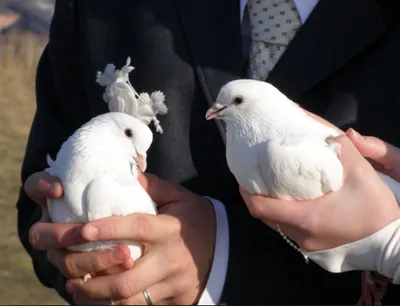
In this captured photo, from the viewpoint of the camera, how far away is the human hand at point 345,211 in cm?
137

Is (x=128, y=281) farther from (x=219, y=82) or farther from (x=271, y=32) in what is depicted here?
(x=271, y=32)

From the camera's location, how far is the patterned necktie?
165cm

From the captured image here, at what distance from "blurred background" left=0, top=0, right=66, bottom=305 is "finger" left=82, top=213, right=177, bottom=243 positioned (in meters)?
2.67

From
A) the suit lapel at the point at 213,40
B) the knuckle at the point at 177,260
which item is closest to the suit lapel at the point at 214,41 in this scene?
the suit lapel at the point at 213,40

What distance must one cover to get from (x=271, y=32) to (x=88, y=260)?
643 mm

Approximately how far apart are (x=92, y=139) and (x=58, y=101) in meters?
0.41

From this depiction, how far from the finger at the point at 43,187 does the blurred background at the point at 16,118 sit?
2492 mm

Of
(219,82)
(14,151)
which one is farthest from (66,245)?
(14,151)

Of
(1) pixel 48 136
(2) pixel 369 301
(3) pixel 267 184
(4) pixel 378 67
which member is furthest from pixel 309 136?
(1) pixel 48 136

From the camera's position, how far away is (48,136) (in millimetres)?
1893

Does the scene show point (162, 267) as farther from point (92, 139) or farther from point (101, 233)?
point (92, 139)

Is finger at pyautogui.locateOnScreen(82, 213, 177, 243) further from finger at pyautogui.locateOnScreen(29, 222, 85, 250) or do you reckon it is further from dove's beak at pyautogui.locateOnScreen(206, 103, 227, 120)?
dove's beak at pyautogui.locateOnScreen(206, 103, 227, 120)

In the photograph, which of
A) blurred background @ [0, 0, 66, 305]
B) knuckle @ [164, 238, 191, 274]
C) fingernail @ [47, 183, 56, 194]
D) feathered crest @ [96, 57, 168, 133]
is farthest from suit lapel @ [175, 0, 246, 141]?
blurred background @ [0, 0, 66, 305]

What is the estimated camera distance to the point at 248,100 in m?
1.53
